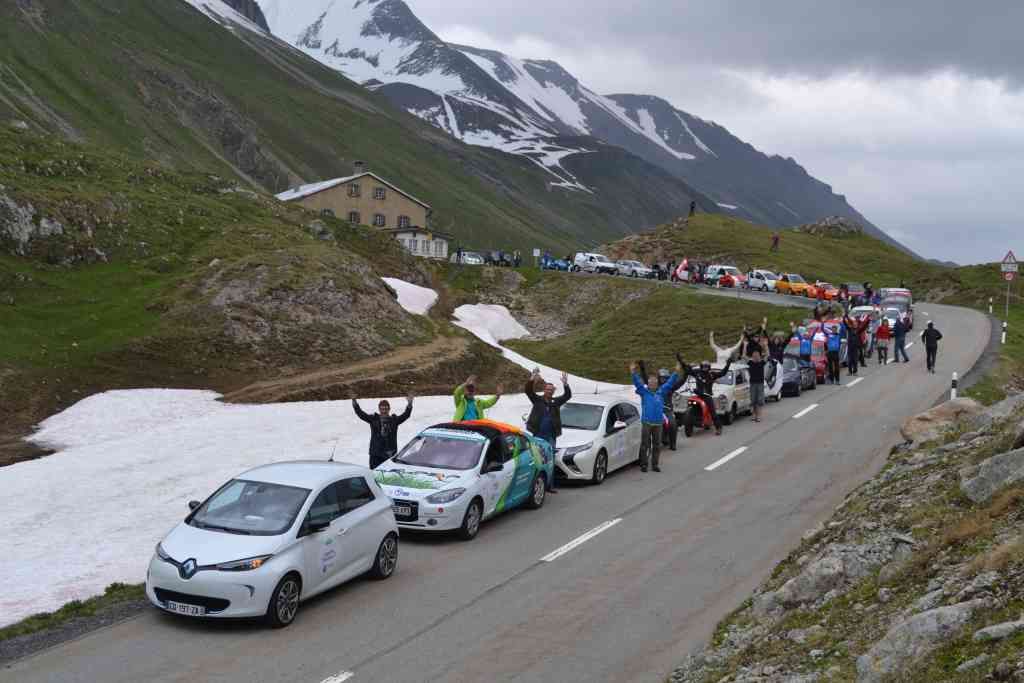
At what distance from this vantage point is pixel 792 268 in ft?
263

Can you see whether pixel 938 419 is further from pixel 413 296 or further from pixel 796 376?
pixel 413 296

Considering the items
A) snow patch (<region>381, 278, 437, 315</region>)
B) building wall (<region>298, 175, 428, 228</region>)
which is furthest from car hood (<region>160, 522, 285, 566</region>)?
building wall (<region>298, 175, 428, 228</region>)

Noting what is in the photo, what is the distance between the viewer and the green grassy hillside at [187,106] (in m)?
96.5

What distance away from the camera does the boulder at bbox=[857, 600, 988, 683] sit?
6785 mm

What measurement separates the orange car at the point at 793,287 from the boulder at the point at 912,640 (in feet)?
197

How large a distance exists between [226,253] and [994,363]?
29836 mm

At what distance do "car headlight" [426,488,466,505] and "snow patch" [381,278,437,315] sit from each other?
35.0 m

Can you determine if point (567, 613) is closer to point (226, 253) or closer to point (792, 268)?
point (226, 253)

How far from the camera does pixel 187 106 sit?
13662 cm

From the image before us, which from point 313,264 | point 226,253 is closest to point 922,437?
point 313,264

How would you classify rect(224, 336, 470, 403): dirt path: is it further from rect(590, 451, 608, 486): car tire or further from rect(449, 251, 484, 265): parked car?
rect(449, 251, 484, 265): parked car

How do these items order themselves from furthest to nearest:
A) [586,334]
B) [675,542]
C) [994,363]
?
1. [586,334]
2. [994,363]
3. [675,542]

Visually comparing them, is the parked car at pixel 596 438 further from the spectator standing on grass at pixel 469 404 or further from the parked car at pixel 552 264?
the parked car at pixel 552 264

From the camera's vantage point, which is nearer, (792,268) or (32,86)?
(792,268)
